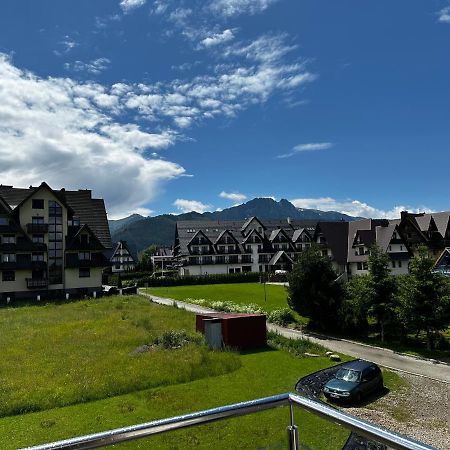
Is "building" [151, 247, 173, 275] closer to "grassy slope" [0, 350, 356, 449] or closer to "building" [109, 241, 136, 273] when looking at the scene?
"building" [109, 241, 136, 273]

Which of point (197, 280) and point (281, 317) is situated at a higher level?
point (197, 280)

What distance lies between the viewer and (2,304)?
4959 cm

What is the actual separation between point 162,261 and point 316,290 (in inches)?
2620

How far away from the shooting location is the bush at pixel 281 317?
38562 millimetres

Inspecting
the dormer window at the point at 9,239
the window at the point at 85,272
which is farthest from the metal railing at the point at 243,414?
the window at the point at 85,272

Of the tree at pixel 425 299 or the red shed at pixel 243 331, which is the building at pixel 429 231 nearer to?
the tree at pixel 425 299

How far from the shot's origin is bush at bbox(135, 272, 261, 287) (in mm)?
69562

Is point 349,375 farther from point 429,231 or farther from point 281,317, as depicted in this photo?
point 429,231

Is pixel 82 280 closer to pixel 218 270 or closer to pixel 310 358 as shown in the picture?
pixel 218 270

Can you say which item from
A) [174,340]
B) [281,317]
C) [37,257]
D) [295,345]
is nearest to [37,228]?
[37,257]

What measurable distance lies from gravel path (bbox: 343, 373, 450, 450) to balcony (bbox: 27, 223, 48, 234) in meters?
47.2

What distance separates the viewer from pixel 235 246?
8719 centimetres

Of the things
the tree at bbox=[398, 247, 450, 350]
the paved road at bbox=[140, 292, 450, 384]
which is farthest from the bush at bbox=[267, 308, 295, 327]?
the tree at bbox=[398, 247, 450, 350]

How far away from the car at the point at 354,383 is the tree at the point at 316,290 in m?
14.1
